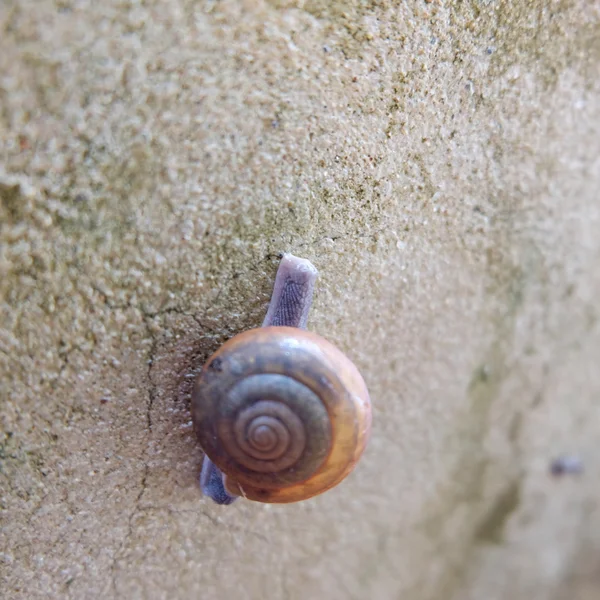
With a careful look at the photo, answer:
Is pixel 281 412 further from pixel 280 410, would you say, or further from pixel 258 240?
pixel 258 240

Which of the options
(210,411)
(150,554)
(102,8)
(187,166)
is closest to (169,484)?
(150,554)

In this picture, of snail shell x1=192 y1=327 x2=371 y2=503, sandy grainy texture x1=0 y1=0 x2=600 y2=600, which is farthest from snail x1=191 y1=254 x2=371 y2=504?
sandy grainy texture x1=0 y1=0 x2=600 y2=600

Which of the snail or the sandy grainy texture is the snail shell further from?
the sandy grainy texture

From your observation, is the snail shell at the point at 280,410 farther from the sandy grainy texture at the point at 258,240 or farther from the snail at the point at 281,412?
the sandy grainy texture at the point at 258,240

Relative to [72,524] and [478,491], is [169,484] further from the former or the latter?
[478,491]

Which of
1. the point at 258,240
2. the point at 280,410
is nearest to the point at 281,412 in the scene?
the point at 280,410
